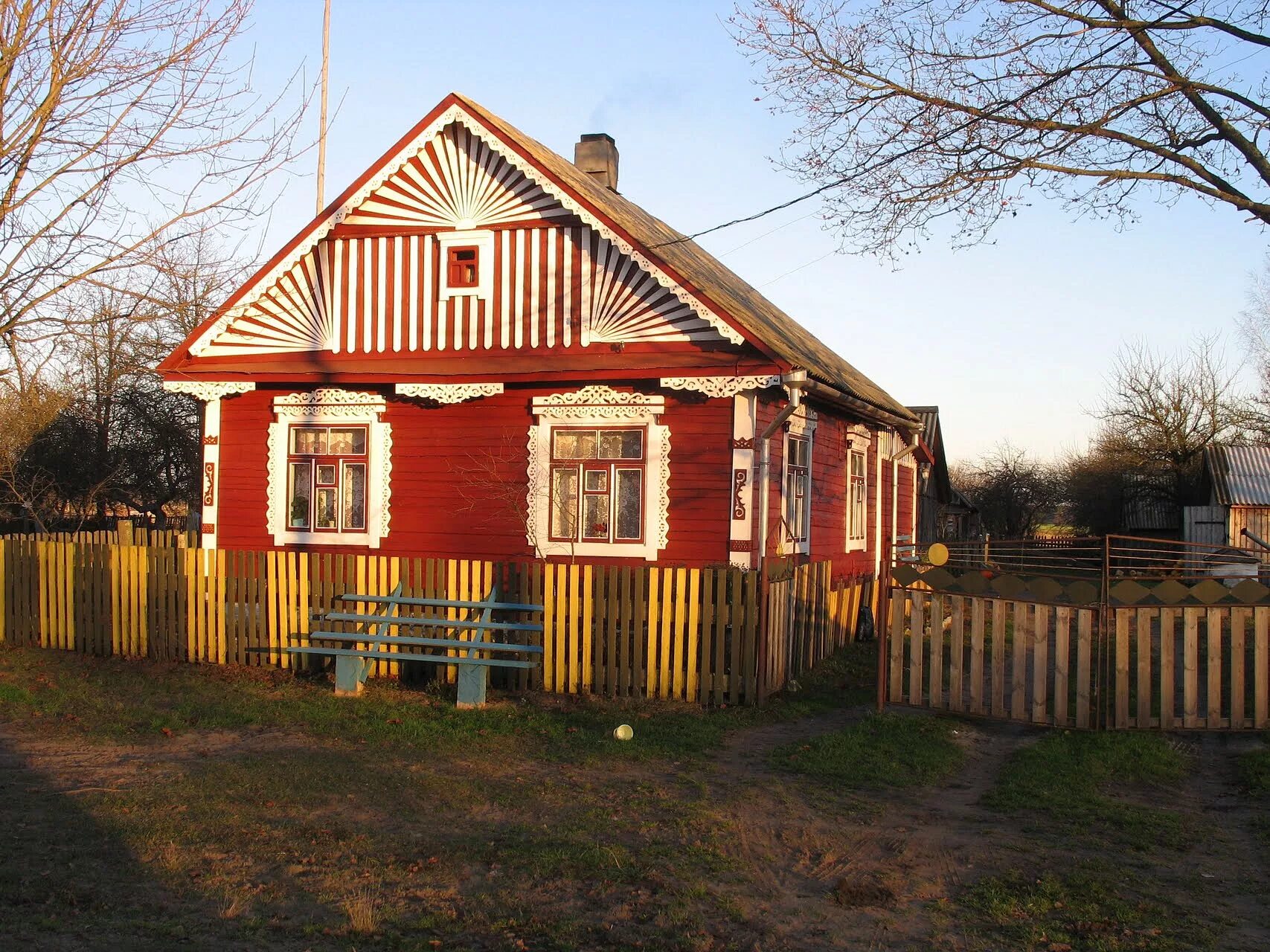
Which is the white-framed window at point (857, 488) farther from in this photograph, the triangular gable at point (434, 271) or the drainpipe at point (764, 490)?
the triangular gable at point (434, 271)

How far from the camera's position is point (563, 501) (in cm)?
1398

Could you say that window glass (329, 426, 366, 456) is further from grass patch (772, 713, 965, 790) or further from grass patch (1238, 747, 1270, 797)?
grass patch (1238, 747, 1270, 797)

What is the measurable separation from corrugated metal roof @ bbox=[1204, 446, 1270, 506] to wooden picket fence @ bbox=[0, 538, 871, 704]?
79.8 feet

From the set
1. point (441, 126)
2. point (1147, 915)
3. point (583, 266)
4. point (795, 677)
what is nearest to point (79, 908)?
point (1147, 915)

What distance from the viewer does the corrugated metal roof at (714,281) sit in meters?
13.2

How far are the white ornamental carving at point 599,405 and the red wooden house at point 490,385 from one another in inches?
1.1

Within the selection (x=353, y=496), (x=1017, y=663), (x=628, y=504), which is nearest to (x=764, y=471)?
(x=628, y=504)

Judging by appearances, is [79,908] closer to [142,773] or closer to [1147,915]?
[142,773]

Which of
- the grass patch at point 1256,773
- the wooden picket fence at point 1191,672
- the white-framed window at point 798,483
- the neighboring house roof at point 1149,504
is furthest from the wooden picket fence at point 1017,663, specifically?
the neighboring house roof at point 1149,504

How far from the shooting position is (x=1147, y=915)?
5367 millimetres

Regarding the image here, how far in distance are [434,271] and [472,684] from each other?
6090 millimetres

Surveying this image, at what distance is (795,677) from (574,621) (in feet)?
9.13

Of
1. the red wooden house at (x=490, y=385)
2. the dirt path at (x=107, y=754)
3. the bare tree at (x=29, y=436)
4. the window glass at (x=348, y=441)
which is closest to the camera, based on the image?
the dirt path at (x=107, y=754)

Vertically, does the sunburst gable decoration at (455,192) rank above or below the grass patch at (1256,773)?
above
